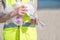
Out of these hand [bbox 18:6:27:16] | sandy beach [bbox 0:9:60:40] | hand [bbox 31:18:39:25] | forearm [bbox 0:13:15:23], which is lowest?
sandy beach [bbox 0:9:60:40]

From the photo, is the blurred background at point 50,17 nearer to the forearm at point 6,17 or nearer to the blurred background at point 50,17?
the blurred background at point 50,17

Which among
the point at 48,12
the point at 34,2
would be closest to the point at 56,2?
the point at 48,12

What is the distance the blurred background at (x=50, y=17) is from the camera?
1.04 m

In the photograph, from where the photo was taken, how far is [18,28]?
60cm

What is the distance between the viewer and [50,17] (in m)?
1.13

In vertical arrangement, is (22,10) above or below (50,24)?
above

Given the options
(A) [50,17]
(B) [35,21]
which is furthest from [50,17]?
(B) [35,21]

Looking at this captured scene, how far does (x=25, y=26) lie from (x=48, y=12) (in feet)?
1.85

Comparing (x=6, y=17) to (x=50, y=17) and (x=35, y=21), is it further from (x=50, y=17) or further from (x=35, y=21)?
(x=50, y=17)

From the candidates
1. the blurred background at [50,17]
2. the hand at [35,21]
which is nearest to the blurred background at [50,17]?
the blurred background at [50,17]

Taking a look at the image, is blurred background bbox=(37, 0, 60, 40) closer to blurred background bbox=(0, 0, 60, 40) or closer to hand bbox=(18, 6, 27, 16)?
blurred background bbox=(0, 0, 60, 40)

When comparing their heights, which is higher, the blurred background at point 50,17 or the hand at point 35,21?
the hand at point 35,21

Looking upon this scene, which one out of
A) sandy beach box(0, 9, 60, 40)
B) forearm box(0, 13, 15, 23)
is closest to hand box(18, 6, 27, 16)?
forearm box(0, 13, 15, 23)

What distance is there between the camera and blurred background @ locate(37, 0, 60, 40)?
104 cm
